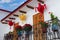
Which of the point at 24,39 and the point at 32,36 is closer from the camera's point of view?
the point at 32,36

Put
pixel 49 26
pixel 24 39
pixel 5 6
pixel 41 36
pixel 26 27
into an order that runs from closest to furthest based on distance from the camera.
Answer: pixel 49 26 → pixel 41 36 → pixel 26 27 → pixel 24 39 → pixel 5 6

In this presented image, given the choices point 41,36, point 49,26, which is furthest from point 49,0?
point 41,36

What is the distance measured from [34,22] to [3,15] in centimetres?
123

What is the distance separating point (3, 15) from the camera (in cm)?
377

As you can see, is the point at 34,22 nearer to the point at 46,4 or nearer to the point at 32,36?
the point at 32,36

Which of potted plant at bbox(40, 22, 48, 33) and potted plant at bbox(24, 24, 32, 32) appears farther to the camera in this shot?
potted plant at bbox(24, 24, 32, 32)

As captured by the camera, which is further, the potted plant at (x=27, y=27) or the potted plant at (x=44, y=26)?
the potted plant at (x=27, y=27)

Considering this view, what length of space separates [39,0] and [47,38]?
618 mm

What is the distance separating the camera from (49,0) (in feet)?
8.02

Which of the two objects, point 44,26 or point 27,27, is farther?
point 27,27

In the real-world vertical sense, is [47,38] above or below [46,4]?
below

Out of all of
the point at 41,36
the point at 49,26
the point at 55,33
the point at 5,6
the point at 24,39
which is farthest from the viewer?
the point at 5,6

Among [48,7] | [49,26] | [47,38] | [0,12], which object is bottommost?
[47,38]

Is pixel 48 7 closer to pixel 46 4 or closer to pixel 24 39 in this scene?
pixel 46 4
